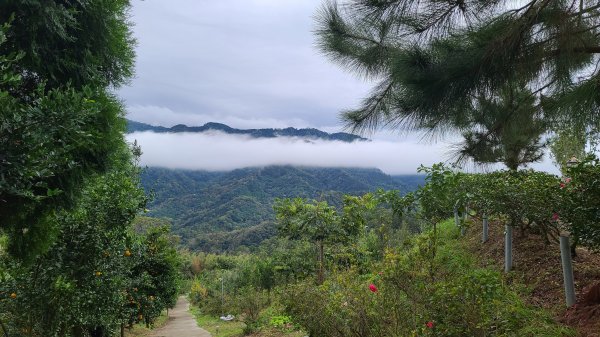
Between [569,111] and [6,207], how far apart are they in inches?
200

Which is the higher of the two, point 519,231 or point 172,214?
point 519,231

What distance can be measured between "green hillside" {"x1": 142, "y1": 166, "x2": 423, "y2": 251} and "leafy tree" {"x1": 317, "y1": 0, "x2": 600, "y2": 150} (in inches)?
2559

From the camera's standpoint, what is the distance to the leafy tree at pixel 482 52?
3.89m

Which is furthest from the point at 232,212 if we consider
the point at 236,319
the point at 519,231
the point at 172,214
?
the point at 519,231

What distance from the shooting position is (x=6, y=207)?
3332 millimetres

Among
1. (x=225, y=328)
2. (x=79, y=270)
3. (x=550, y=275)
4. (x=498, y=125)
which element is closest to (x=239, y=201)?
(x=225, y=328)

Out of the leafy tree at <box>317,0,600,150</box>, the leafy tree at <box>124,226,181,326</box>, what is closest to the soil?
the leafy tree at <box>317,0,600,150</box>

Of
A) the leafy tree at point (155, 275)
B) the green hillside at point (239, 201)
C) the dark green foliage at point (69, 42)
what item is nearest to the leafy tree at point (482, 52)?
the dark green foliage at point (69, 42)

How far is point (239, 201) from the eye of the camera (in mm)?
103875

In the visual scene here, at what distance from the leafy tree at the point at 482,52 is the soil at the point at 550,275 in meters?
1.45

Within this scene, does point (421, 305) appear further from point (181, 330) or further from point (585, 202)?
point (181, 330)

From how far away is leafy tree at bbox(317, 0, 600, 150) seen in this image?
3.89 meters

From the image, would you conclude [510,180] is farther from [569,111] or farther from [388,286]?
[388,286]

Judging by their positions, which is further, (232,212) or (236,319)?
(232,212)
